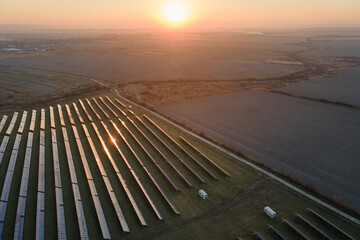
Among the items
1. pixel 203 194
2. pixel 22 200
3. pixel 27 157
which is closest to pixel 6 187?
pixel 22 200

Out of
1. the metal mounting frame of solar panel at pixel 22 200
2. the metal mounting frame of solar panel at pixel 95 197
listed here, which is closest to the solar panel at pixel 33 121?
the metal mounting frame of solar panel at pixel 22 200

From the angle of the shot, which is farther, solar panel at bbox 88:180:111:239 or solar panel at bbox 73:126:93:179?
solar panel at bbox 73:126:93:179

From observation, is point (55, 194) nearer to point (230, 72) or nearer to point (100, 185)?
point (100, 185)

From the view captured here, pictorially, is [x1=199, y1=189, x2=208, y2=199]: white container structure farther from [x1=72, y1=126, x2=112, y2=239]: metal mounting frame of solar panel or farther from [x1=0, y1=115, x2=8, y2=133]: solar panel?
[x1=0, y1=115, x2=8, y2=133]: solar panel

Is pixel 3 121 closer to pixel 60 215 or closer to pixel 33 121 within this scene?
pixel 33 121

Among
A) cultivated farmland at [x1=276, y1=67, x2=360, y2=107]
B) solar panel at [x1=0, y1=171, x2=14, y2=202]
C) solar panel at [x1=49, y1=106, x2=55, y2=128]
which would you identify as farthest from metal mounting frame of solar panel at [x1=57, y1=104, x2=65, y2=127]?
cultivated farmland at [x1=276, y1=67, x2=360, y2=107]
